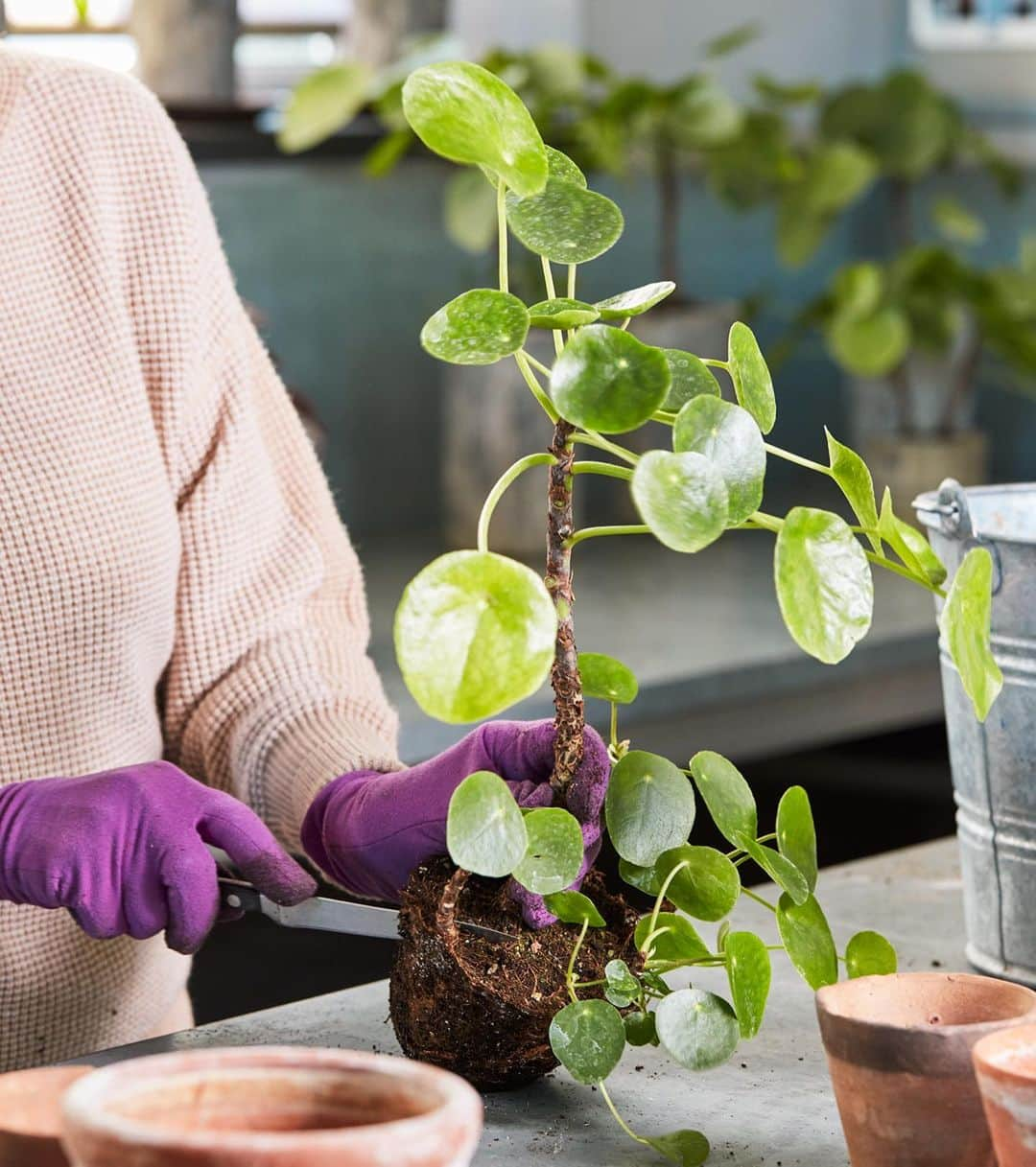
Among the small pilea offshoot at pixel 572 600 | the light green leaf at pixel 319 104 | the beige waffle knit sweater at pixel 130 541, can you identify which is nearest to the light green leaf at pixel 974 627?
the small pilea offshoot at pixel 572 600

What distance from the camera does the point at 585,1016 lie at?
0.57 meters

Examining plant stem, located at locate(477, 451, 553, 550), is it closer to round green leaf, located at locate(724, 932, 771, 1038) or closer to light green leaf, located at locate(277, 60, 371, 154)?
round green leaf, located at locate(724, 932, 771, 1038)

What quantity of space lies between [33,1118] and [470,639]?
160 millimetres

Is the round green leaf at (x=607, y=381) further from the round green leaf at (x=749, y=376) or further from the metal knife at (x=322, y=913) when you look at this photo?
the metal knife at (x=322, y=913)

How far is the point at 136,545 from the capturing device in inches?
33.5

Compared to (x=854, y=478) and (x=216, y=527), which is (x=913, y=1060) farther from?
(x=216, y=527)

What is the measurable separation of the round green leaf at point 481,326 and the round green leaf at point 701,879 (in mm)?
186

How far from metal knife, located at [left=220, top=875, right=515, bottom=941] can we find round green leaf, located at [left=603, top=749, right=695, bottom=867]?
92 millimetres

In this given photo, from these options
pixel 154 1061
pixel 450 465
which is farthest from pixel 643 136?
pixel 154 1061

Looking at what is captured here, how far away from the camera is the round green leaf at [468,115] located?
0.51m

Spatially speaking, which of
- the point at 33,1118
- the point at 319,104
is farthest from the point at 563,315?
the point at 319,104

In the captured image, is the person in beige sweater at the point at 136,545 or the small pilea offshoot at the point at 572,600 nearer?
the small pilea offshoot at the point at 572,600

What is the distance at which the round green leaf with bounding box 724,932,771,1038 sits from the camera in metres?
0.57

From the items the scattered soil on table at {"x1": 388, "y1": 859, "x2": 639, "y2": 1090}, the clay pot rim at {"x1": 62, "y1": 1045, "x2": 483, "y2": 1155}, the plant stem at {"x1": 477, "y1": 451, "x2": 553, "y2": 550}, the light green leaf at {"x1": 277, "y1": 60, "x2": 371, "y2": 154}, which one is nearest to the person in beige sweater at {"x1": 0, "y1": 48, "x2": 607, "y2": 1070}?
the scattered soil on table at {"x1": 388, "y1": 859, "x2": 639, "y2": 1090}
